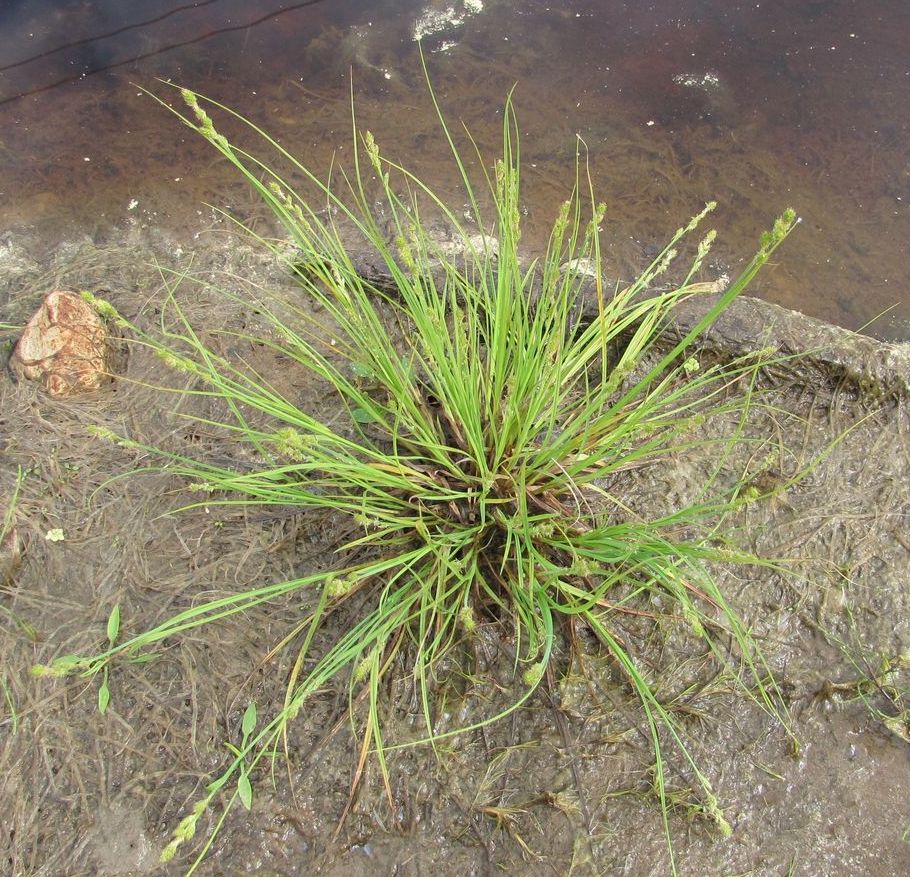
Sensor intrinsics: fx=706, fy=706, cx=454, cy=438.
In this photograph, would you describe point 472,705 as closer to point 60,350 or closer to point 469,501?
point 469,501

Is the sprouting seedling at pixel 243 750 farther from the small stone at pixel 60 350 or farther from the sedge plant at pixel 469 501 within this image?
the small stone at pixel 60 350

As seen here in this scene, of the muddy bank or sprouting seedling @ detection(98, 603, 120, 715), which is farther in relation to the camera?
sprouting seedling @ detection(98, 603, 120, 715)

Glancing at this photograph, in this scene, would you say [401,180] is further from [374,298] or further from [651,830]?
[651,830]

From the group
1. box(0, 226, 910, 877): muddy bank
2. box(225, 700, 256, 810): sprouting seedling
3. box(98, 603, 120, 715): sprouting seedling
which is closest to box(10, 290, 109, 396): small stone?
box(0, 226, 910, 877): muddy bank

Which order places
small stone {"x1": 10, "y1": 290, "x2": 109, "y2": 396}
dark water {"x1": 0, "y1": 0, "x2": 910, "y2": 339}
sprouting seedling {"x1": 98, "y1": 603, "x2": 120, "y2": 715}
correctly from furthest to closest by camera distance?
dark water {"x1": 0, "y1": 0, "x2": 910, "y2": 339}
small stone {"x1": 10, "y1": 290, "x2": 109, "y2": 396}
sprouting seedling {"x1": 98, "y1": 603, "x2": 120, "y2": 715}

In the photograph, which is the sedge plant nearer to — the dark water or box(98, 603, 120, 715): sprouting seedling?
box(98, 603, 120, 715): sprouting seedling

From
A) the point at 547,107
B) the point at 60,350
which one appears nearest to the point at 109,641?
the point at 60,350
